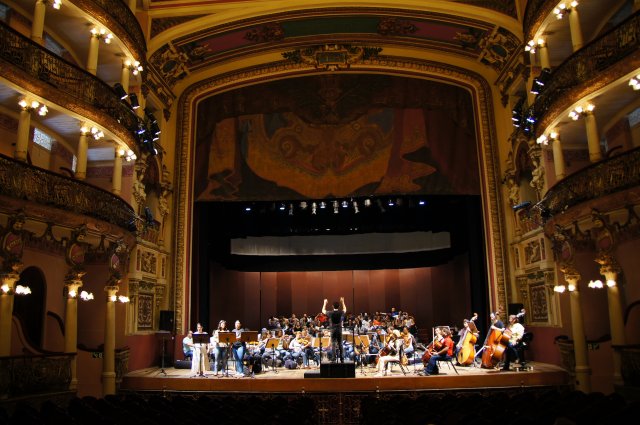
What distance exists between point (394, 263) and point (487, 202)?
290 inches

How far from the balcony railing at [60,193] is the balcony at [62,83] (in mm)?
2012

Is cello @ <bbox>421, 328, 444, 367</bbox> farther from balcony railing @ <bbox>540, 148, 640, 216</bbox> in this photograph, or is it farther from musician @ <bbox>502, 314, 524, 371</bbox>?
balcony railing @ <bbox>540, 148, 640, 216</bbox>

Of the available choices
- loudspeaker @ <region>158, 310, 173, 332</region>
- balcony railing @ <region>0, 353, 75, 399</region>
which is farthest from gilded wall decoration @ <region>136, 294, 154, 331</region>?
balcony railing @ <region>0, 353, 75, 399</region>

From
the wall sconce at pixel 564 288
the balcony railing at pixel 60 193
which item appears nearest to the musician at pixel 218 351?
the balcony railing at pixel 60 193

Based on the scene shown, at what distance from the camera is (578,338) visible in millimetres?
14352

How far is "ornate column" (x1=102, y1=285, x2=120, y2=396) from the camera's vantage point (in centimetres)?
1510

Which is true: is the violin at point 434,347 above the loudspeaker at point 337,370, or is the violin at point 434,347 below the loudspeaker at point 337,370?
above

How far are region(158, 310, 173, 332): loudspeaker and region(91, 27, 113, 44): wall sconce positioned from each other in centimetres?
891

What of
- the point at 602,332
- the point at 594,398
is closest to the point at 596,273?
the point at 602,332

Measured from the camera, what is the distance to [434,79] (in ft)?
74.4

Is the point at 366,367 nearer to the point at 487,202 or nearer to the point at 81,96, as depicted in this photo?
the point at 487,202

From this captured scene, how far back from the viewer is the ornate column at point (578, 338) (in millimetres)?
13984

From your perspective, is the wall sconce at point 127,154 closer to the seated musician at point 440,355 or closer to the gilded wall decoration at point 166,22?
the gilded wall decoration at point 166,22

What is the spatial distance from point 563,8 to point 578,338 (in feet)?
27.9
